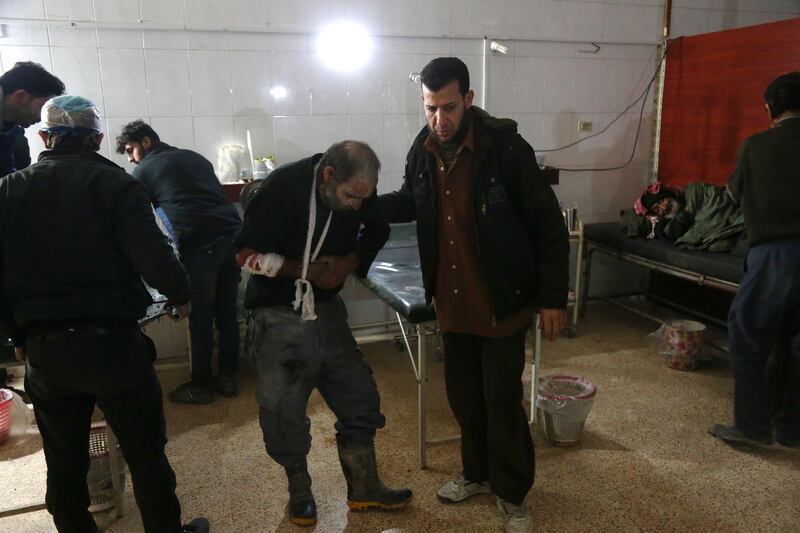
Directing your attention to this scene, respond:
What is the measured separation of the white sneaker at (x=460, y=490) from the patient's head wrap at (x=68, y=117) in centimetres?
171

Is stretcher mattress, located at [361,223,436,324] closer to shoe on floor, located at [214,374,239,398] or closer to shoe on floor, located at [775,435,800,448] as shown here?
shoe on floor, located at [214,374,239,398]

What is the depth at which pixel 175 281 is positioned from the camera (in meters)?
1.66

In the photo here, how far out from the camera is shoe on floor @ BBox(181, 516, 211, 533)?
2.03 metres

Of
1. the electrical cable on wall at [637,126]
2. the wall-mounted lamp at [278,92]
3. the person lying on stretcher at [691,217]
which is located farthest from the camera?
the electrical cable on wall at [637,126]

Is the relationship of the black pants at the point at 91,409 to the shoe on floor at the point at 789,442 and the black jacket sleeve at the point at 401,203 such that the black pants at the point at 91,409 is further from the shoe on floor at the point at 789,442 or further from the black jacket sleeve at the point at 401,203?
the shoe on floor at the point at 789,442

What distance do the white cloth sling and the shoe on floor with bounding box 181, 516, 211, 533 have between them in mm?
861

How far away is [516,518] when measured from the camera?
6.63ft

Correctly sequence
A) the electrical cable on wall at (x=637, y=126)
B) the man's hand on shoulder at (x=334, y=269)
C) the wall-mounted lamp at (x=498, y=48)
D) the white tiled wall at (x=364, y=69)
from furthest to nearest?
the electrical cable on wall at (x=637, y=126) → the wall-mounted lamp at (x=498, y=48) → the white tiled wall at (x=364, y=69) → the man's hand on shoulder at (x=334, y=269)

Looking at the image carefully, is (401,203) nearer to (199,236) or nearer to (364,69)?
(199,236)

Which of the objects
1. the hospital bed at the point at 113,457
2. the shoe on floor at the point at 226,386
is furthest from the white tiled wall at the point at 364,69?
the hospital bed at the point at 113,457

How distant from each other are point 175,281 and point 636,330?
10.9ft

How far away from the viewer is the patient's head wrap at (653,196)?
155 inches

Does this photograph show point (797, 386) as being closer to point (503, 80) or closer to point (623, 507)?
point (623, 507)

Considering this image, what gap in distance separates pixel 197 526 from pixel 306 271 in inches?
39.7
